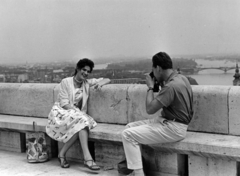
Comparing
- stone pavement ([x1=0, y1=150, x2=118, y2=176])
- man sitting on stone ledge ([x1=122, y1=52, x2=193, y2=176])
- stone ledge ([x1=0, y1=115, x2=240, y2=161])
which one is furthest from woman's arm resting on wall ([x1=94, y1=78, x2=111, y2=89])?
man sitting on stone ledge ([x1=122, y1=52, x2=193, y2=176])

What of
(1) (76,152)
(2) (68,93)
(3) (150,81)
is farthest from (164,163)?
(2) (68,93)

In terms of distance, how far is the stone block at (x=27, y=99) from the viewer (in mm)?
5727

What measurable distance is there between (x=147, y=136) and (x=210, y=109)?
829 mm

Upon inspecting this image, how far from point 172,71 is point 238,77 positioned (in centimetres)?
270

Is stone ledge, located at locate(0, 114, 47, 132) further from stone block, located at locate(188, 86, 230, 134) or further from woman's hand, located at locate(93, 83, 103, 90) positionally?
stone block, located at locate(188, 86, 230, 134)

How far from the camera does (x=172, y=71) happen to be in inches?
153

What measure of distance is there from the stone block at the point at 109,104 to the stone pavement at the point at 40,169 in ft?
2.40

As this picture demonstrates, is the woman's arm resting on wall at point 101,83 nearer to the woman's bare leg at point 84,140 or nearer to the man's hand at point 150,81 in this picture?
the woman's bare leg at point 84,140

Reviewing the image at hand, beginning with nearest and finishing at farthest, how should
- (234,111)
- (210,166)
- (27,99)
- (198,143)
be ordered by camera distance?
1. (198,143)
2. (210,166)
3. (234,111)
4. (27,99)

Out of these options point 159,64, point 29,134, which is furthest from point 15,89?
point 159,64

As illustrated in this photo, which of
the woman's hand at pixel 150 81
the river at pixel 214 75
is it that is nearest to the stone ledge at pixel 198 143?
the woman's hand at pixel 150 81

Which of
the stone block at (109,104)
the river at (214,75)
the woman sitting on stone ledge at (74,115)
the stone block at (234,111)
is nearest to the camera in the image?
the stone block at (234,111)

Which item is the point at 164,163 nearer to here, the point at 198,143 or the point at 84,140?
the point at 198,143

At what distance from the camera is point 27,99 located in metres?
6.00
